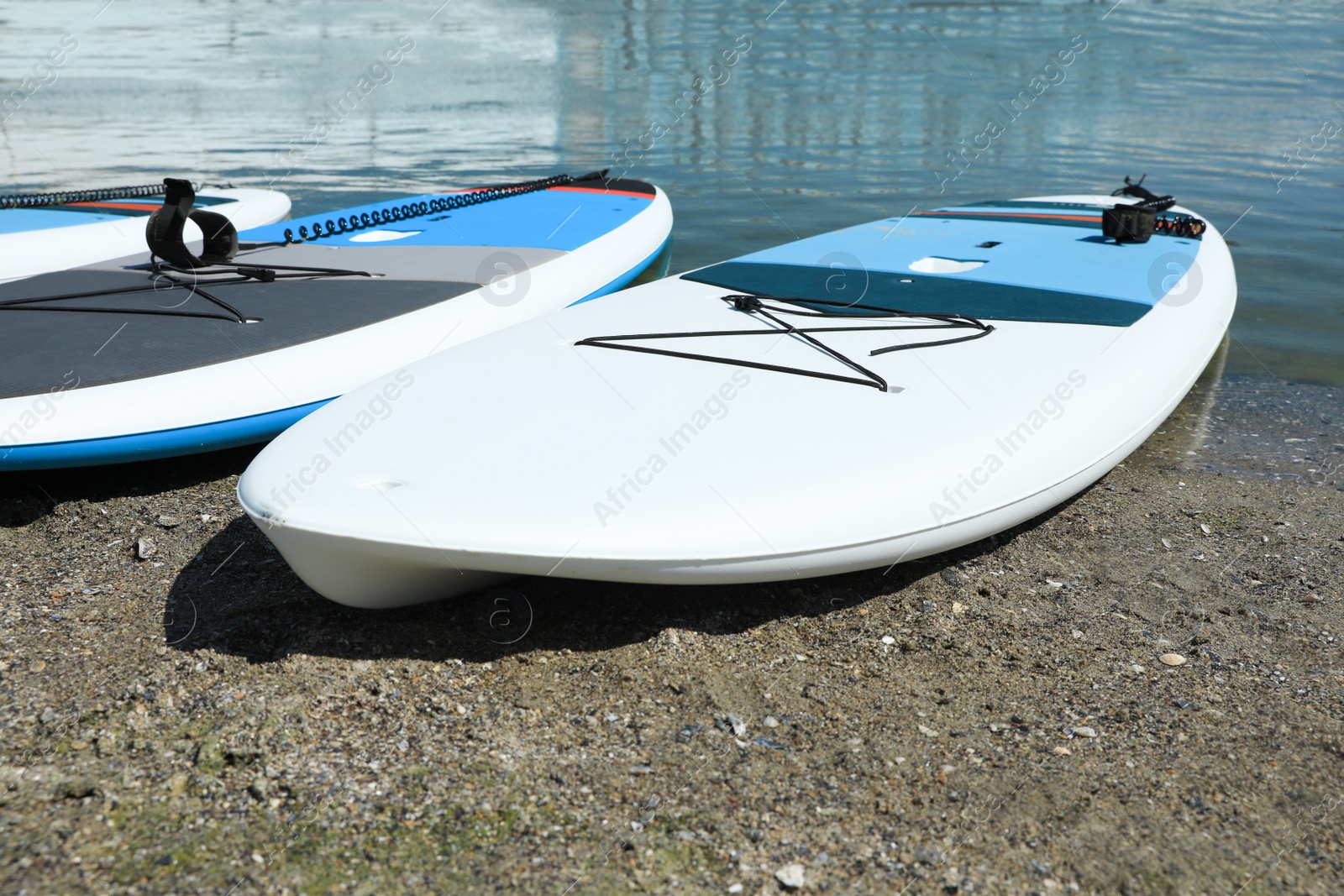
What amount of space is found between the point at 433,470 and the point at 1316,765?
2.01 metres

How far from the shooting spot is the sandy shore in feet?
6.06

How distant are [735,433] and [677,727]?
2.62ft

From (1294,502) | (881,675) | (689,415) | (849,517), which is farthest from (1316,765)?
(1294,502)

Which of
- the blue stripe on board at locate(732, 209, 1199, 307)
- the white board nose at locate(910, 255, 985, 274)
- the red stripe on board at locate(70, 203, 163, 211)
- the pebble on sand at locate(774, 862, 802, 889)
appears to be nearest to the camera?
Answer: the pebble on sand at locate(774, 862, 802, 889)

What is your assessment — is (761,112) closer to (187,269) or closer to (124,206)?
(124,206)

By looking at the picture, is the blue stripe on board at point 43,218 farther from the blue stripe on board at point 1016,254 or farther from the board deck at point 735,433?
the blue stripe on board at point 1016,254

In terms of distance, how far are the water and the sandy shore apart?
11.3 feet

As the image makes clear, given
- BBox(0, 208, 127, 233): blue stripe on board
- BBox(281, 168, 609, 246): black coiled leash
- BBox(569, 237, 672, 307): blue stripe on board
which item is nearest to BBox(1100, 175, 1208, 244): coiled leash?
BBox(569, 237, 672, 307): blue stripe on board

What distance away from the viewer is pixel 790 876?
5.99 feet

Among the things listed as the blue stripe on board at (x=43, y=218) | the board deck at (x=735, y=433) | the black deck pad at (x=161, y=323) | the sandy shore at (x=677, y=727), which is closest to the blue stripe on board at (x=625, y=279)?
the black deck pad at (x=161, y=323)

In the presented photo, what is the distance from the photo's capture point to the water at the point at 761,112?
8500mm

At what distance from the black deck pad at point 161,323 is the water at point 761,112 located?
11.7 ft

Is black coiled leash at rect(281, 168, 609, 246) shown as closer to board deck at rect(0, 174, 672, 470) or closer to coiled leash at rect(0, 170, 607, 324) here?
board deck at rect(0, 174, 672, 470)

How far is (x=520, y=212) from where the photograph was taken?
563 cm
